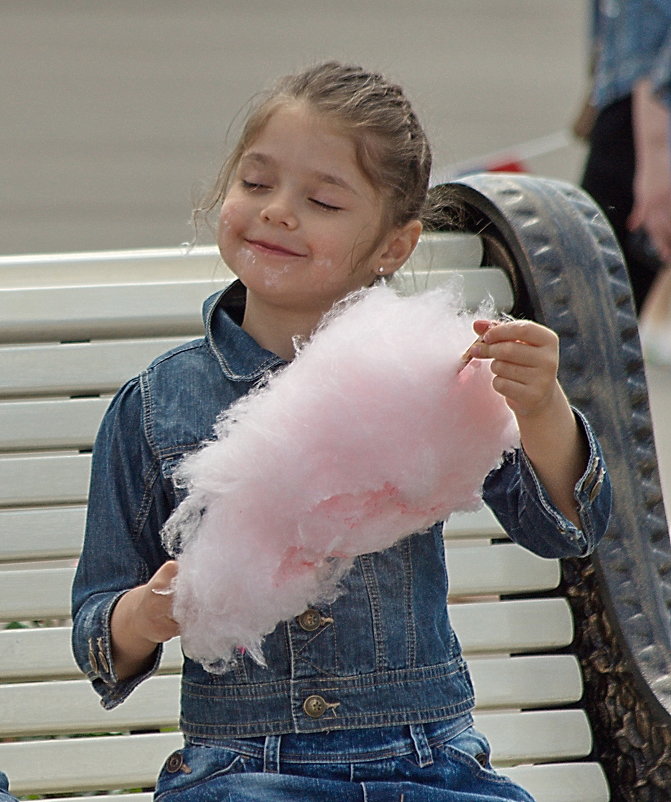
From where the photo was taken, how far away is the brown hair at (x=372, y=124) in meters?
1.73

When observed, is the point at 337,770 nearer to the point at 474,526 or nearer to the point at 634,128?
the point at 474,526

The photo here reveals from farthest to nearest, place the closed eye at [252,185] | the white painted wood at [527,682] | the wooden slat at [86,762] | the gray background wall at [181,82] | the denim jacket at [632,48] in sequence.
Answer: the gray background wall at [181,82], the denim jacket at [632,48], the white painted wood at [527,682], the wooden slat at [86,762], the closed eye at [252,185]

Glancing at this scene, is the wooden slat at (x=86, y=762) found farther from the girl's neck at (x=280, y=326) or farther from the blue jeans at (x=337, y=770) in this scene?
the girl's neck at (x=280, y=326)

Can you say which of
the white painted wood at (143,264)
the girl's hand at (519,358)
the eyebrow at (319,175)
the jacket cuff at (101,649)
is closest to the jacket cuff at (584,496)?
the girl's hand at (519,358)

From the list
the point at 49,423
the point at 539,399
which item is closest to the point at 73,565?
the point at 49,423

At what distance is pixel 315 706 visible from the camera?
166 cm

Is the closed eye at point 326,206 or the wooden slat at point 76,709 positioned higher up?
the closed eye at point 326,206

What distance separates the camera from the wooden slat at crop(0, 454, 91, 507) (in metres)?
2.17

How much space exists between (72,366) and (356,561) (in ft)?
2.35

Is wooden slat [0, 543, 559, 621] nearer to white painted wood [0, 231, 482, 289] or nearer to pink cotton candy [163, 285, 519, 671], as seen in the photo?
white painted wood [0, 231, 482, 289]

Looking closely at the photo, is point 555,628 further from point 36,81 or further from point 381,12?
point 381,12

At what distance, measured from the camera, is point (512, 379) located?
1.52 meters

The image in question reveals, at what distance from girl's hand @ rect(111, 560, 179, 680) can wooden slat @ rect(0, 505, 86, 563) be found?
51 centimetres

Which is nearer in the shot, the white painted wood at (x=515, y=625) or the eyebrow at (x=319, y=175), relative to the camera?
the eyebrow at (x=319, y=175)
